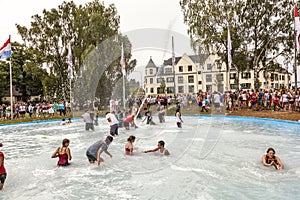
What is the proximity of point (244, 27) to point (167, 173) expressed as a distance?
27.0 meters

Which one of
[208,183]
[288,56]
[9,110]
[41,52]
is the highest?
[41,52]

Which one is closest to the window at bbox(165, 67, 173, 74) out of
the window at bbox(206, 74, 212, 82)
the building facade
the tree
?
the building facade

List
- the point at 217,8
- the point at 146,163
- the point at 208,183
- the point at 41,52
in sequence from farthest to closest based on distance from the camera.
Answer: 1. the point at 41,52
2. the point at 217,8
3. the point at 146,163
4. the point at 208,183

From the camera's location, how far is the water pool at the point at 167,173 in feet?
21.2

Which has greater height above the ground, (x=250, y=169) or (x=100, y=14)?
(x=100, y=14)

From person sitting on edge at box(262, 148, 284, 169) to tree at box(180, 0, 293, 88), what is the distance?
23482mm

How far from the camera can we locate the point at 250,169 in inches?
317

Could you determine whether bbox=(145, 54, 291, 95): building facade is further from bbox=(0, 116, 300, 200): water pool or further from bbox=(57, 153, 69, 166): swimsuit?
bbox=(57, 153, 69, 166): swimsuit

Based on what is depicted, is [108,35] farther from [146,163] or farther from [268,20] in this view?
[146,163]

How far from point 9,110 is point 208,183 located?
2531 cm

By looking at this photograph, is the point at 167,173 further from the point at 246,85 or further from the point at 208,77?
the point at 246,85

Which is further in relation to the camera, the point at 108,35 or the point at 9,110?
the point at 108,35

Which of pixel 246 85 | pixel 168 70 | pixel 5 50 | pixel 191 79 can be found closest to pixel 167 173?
pixel 5 50

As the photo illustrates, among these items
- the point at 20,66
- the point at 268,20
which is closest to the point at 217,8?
the point at 268,20
